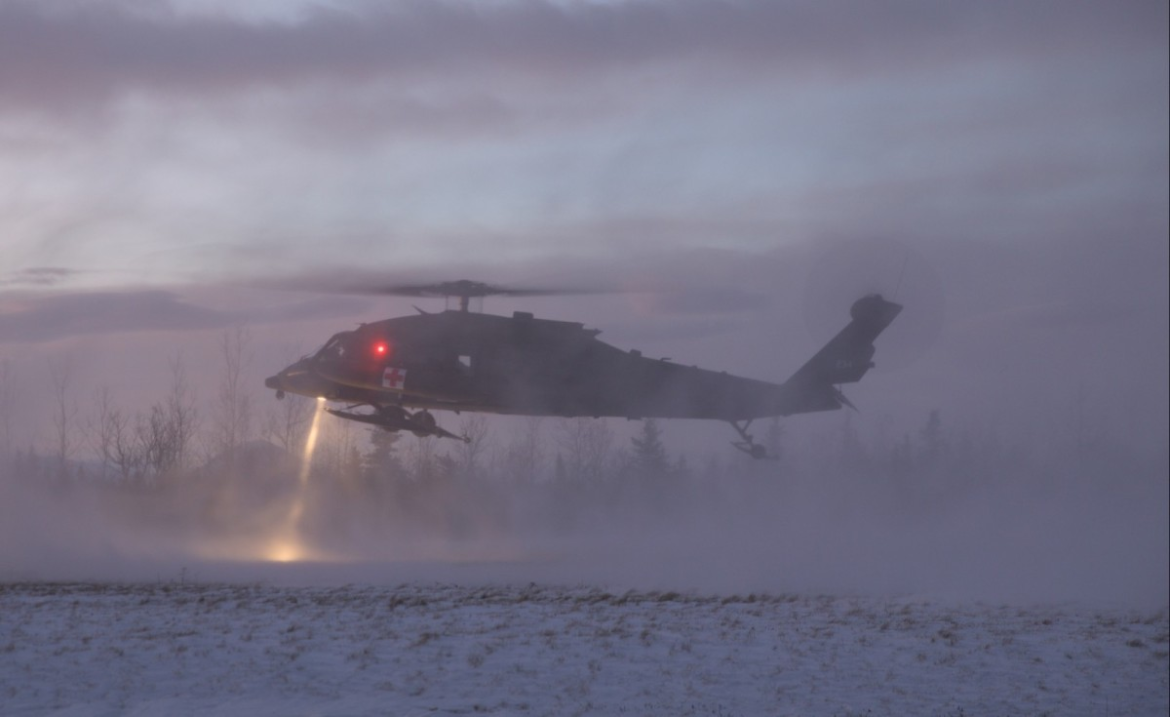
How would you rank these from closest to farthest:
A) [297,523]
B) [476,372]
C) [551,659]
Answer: [551,659] < [476,372] < [297,523]

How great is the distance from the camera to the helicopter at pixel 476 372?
20.2m

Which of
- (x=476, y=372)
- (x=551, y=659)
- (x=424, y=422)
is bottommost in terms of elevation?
(x=551, y=659)

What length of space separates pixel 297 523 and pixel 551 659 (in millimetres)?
30983

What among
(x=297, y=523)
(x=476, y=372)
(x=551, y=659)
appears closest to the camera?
(x=551, y=659)

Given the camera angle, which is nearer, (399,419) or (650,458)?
(399,419)

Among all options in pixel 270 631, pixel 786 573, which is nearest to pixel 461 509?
pixel 786 573

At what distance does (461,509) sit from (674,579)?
23621 mm

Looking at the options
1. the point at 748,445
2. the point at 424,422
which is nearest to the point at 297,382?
the point at 424,422

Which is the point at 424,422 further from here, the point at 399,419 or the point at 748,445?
the point at 748,445

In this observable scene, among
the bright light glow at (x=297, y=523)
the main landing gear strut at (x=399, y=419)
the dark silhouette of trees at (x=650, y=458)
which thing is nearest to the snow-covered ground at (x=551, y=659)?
the main landing gear strut at (x=399, y=419)

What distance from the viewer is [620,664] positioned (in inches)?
461

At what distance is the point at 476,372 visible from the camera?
66.5 ft

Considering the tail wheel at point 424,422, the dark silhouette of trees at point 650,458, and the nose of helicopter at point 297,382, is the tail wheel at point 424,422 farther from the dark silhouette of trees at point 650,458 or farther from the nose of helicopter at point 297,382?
the dark silhouette of trees at point 650,458

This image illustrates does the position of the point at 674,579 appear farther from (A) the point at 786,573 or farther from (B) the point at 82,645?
(B) the point at 82,645
